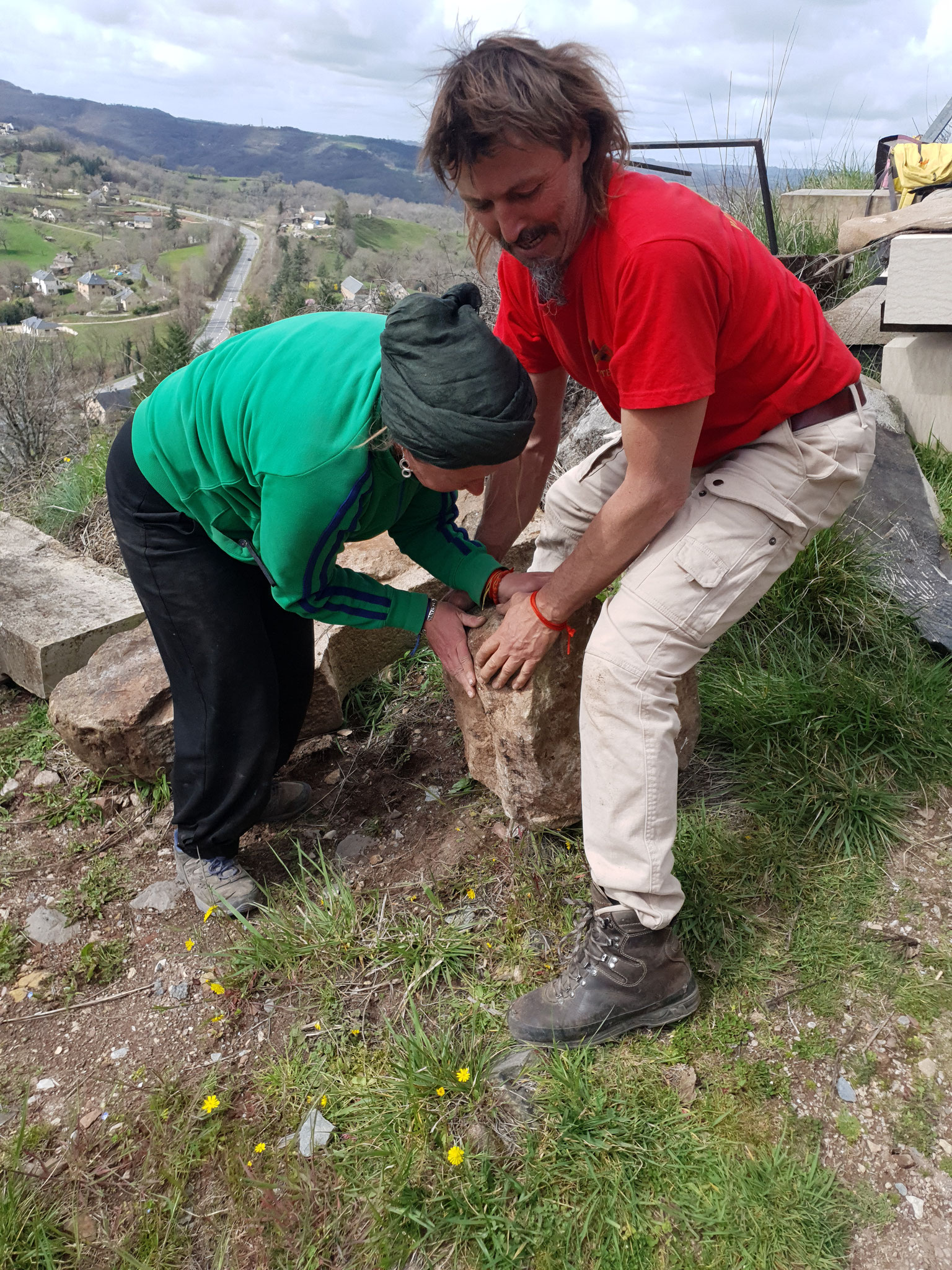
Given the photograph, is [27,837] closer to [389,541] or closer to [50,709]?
[50,709]

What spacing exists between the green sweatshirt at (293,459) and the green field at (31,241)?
127 feet

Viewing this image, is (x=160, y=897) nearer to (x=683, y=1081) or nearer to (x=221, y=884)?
(x=221, y=884)

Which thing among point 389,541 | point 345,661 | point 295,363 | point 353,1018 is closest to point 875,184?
point 389,541

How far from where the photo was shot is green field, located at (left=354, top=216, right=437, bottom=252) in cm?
2216

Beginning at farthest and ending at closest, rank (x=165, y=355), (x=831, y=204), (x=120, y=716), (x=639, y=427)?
(x=165, y=355)
(x=831, y=204)
(x=120, y=716)
(x=639, y=427)

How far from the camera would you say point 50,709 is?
3264mm

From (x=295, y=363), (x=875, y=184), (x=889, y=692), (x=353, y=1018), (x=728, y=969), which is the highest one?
(x=875, y=184)

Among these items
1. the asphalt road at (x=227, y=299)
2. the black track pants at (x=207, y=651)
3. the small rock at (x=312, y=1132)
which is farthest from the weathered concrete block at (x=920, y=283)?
the asphalt road at (x=227, y=299)

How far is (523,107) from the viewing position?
169 centimetres

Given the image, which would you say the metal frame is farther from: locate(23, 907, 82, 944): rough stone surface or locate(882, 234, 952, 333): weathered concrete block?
locate(23, 907, 82, 944): rough stone surface

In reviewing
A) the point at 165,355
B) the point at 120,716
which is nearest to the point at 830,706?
the point at 120,716

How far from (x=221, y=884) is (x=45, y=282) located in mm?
36505

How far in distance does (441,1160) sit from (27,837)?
2144 millimetres

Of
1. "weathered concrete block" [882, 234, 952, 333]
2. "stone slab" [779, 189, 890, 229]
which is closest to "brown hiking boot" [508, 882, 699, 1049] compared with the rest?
"weathered concrete block" [882, 234, 952, 333]
